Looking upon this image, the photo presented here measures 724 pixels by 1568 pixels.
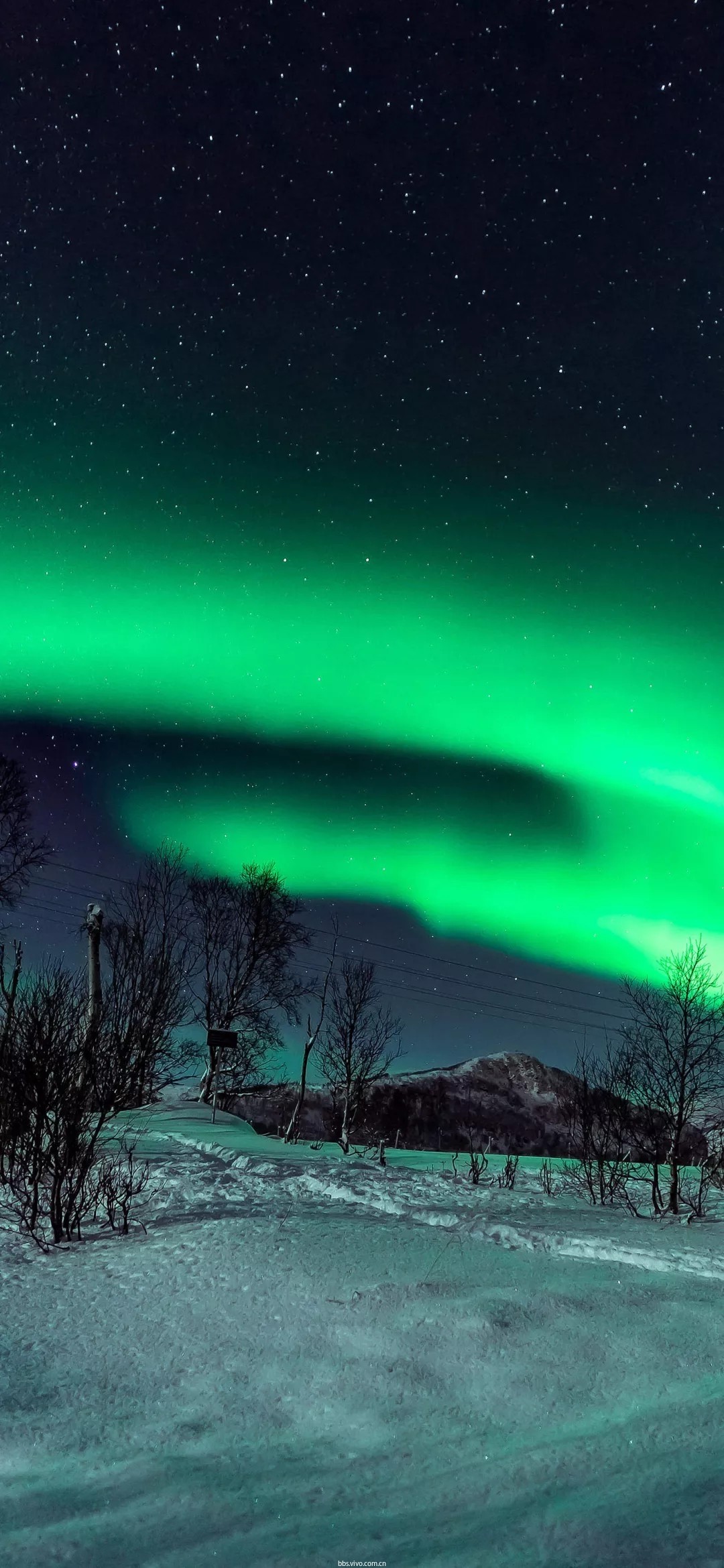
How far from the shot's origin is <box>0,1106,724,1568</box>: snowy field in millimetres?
3545

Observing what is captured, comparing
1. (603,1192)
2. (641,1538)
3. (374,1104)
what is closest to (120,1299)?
(641,1538)

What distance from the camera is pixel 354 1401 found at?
4.70 m

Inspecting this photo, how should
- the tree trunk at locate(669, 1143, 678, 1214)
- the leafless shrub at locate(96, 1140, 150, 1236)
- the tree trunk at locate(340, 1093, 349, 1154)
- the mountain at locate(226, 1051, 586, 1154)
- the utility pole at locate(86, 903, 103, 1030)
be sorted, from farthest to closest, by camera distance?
the mountain at locate(226, 1051, 586, 1154) < the tree trunk at locate(340, 1093, 349, 1154) < the utility pole at locate(86, 903, 103, 1030) < the tree trunk at locate(669, 1143, 678, 1214) < the leafless shrub at locate(96, 1140, 150, 1236)

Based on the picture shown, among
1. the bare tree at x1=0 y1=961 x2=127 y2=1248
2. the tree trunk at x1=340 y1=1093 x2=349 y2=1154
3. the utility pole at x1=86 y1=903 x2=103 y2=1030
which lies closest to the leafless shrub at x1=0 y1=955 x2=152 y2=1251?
the bare tree at x1=0 y1=961 x2=127 y2=1248

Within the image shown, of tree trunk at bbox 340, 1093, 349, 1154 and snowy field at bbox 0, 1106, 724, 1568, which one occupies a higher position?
snowy field at bbox 0, 1106, 724, 1568

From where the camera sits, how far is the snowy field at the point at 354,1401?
3.54m

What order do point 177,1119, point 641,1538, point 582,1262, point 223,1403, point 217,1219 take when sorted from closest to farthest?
point 641,1538, point 223,1403, point 582,1262, point 217,1219, point 177,1119

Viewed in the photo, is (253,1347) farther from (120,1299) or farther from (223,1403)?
(120,1299)

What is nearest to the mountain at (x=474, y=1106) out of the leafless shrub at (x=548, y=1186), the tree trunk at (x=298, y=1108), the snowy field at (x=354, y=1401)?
the tree trunk at (x=298, y=1108)

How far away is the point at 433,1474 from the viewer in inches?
158

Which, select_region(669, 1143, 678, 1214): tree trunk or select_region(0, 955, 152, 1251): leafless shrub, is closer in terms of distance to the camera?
select_region(0, 955, 152, 1251): leafless shrub

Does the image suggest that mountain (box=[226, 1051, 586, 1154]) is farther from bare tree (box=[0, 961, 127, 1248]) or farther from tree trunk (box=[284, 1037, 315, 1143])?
bare tree (box=[0, 961, 127, 1248])

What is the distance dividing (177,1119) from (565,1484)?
67.9 ft

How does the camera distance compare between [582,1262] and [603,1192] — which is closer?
[582,1262]
